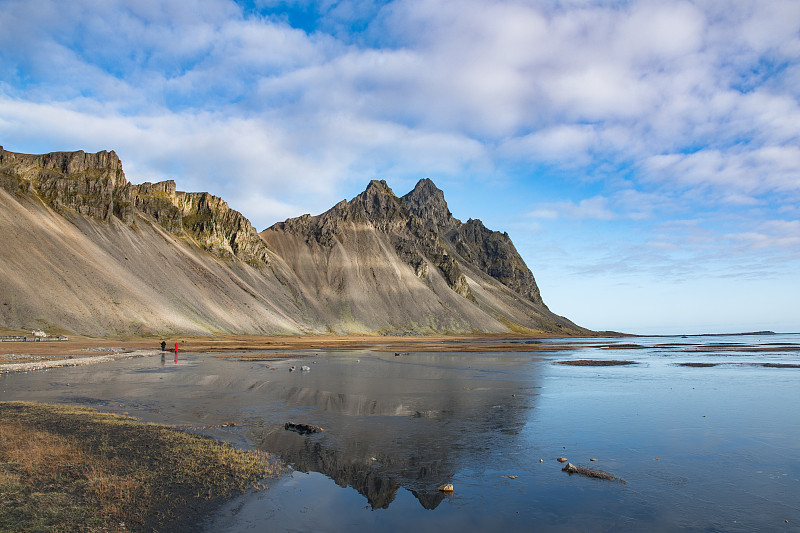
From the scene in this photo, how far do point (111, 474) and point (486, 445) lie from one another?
12.5 metres

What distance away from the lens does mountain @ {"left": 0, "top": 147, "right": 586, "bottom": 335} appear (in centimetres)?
8438

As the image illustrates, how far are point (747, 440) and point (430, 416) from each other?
44.9 ft

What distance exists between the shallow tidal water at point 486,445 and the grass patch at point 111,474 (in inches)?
43.1

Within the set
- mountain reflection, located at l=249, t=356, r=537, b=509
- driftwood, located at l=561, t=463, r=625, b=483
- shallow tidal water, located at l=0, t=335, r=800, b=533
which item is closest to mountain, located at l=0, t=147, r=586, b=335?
shallow tidal water, located at l=0, t=335, r=800, b=533

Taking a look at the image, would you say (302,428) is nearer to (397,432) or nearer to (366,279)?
(397,432)

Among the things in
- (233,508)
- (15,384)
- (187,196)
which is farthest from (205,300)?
(233,508)

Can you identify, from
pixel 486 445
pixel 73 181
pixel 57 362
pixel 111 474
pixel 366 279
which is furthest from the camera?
pixel 366 279

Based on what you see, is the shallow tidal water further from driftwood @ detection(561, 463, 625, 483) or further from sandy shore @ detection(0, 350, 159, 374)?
sandy shore @ detection(0, 350, 159, 374)

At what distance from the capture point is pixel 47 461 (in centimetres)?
1348

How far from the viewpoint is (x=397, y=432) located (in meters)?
20.1

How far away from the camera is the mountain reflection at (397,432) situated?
14.4m

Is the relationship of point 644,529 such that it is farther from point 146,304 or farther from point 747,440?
point 146,304

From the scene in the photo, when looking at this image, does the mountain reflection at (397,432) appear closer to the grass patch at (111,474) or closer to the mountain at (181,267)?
the grass patch at (111,474)

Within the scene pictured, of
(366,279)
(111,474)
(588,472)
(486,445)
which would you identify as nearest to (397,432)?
(486,445)
